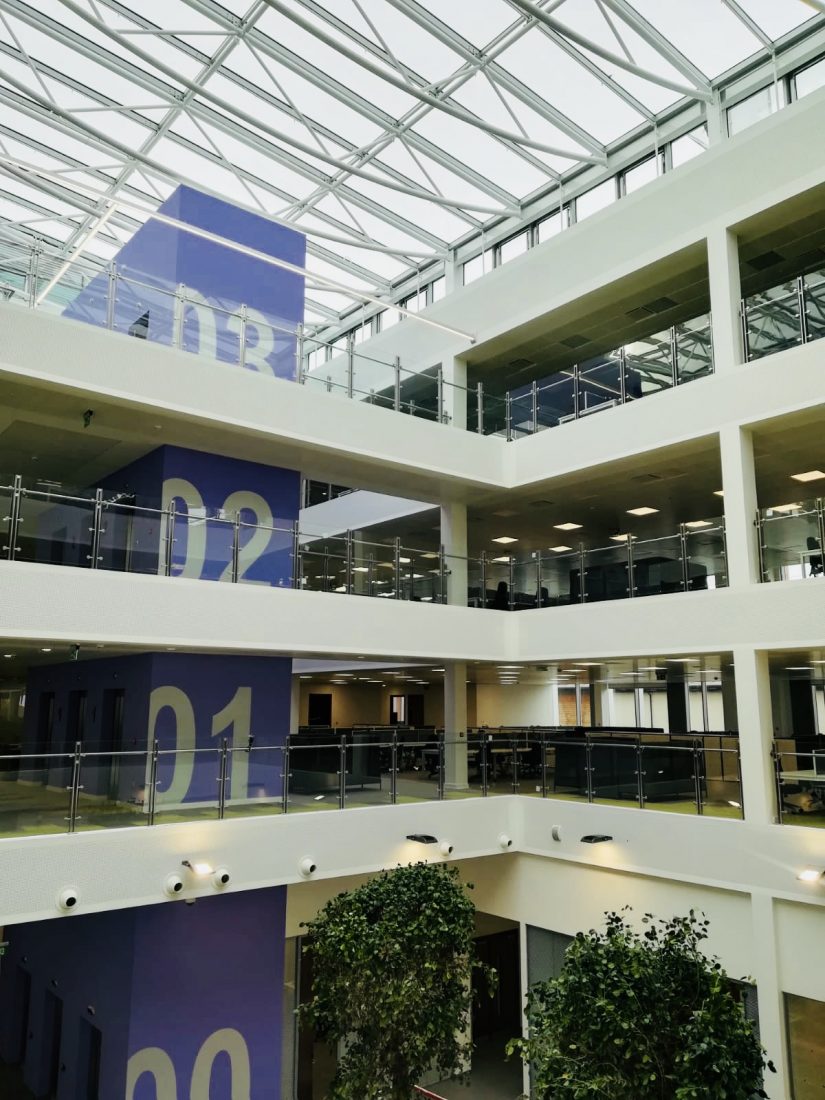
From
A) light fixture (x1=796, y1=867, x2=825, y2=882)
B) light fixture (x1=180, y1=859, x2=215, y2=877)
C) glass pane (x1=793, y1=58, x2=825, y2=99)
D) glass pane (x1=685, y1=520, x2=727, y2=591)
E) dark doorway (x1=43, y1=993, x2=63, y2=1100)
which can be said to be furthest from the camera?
glass pane (x1=793, y1=58, x2=825, y2=99)

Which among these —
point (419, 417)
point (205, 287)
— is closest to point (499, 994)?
point (419, 417)

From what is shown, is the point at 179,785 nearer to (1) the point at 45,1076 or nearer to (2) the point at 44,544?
(2) the point at 44,544

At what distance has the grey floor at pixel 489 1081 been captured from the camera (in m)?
12.3

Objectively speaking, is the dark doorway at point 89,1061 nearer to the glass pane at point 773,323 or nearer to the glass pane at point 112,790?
the glass pane at point 112,790

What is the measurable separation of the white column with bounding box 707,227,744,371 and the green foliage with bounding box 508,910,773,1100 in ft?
25.5

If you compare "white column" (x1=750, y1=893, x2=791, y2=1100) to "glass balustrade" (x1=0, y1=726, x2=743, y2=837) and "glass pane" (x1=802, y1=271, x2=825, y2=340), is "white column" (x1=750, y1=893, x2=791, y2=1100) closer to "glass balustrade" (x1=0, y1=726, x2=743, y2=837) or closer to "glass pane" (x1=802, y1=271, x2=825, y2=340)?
"glass balustrade" (x1=0, y1=726, x2=743, y2=837)

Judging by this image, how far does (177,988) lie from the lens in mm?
10938

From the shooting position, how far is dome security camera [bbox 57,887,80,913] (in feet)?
28.1

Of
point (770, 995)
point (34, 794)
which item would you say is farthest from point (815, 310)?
point (34, 794)

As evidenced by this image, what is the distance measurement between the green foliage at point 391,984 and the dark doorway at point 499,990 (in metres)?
7.12

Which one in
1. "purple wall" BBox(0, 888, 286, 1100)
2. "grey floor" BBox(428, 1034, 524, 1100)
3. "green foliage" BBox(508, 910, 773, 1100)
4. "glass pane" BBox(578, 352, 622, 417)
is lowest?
"grey floor" BBox(428, 1034, 524, 1100)

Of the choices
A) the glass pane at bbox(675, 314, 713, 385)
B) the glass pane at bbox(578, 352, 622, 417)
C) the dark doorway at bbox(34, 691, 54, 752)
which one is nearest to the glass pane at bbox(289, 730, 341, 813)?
the dark doorway at bbox(34, 691, 54, 752)

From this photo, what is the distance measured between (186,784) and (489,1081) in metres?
7.21

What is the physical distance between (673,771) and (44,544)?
8080 millimetres
